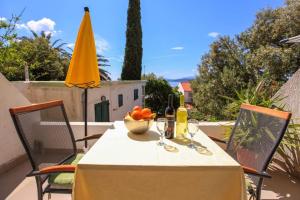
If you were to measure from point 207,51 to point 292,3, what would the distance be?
17.0 ft

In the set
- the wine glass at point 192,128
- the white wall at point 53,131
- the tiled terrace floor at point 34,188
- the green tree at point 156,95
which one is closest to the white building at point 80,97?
the white wall at point 53,131

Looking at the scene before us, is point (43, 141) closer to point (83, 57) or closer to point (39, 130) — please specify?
point (39, 130)

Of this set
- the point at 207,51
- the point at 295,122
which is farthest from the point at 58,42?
the point at 295,122

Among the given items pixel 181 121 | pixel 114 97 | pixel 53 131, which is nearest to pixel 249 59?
pixel 114 97

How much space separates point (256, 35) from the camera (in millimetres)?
12703

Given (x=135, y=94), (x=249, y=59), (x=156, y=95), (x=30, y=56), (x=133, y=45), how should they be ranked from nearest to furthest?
(x=249, y=59)
(x=30, y=56)
(x=135, y=94)
(x=133, y=45)
(x=156, y=95)

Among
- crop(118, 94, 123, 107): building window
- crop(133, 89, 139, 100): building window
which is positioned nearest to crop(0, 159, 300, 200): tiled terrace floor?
crop(118, 94, 123, 107): building window

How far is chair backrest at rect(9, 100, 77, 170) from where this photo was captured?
183 cm

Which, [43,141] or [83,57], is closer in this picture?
[43,141]

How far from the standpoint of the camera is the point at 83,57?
3033mm

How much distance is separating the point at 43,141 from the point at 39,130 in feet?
0.40

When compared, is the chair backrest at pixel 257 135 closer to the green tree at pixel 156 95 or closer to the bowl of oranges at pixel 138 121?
the bowl of oranges at pixel 138 121

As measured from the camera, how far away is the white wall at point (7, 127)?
325 centimetres

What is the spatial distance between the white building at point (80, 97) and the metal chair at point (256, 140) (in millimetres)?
5061
